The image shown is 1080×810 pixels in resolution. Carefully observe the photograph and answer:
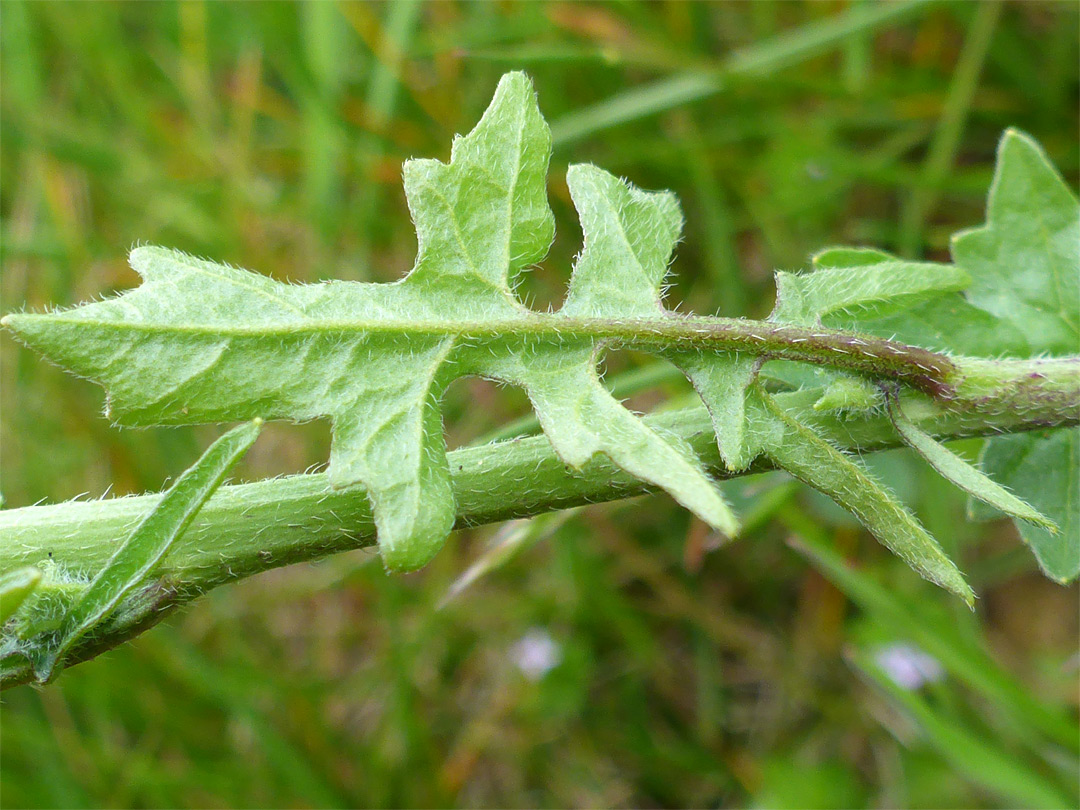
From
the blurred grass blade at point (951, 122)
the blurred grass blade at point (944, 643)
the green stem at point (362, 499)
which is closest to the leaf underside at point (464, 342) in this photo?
the green stem at point (362, 499)

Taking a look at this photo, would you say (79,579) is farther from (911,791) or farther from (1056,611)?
(1056,611)

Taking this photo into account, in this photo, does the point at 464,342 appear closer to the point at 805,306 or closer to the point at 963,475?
the point at 805,306

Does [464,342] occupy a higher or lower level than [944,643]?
higher

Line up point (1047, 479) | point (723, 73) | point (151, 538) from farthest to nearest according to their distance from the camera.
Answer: point (723, 73)
point (1047, 479)
point (151, 538)

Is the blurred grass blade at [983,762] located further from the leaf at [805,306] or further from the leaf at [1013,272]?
the leaf at [805,306]

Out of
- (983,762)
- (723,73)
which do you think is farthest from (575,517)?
(723,73)

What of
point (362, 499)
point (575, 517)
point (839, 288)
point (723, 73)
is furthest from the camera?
point (723, 73)
